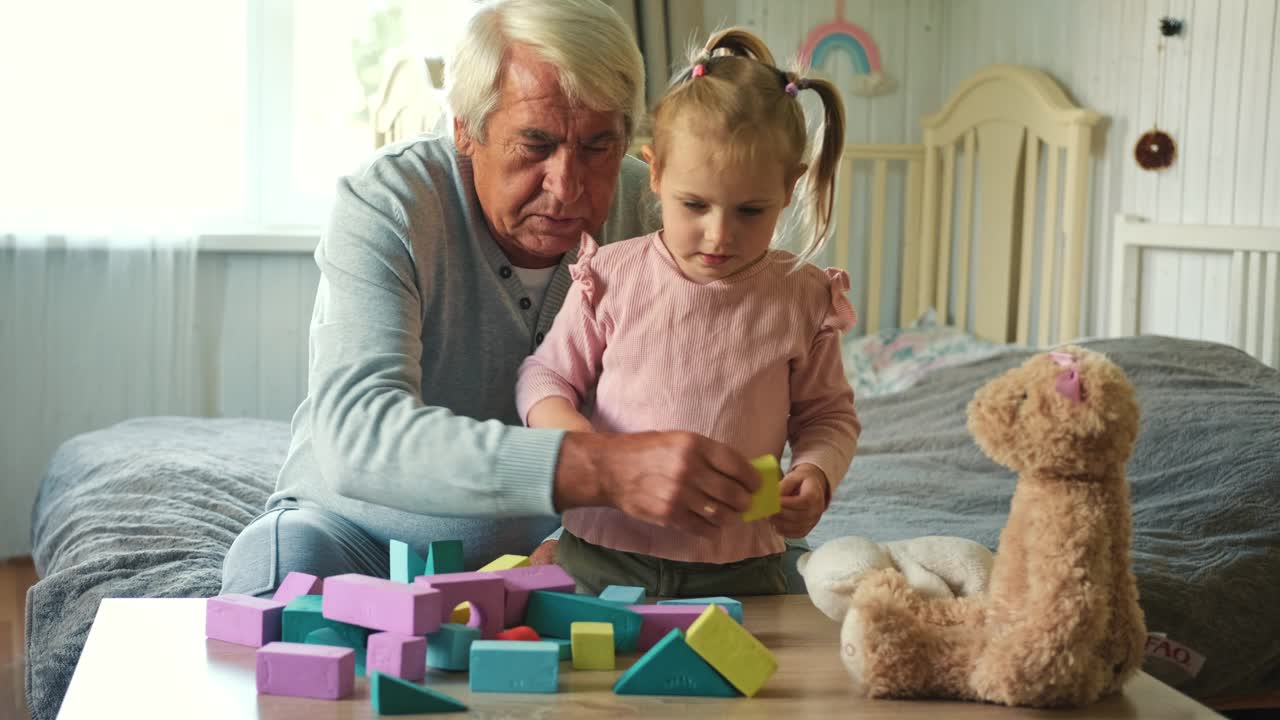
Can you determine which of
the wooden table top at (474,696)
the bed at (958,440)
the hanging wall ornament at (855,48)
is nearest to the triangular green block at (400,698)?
the wooden table top at (474,696)

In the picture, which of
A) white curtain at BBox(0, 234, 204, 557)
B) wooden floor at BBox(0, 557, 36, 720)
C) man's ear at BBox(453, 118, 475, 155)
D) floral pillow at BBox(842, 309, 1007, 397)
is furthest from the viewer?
white curtain at BBox(0, 234, 204, 557)

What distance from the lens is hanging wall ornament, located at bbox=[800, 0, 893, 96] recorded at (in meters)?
3.99

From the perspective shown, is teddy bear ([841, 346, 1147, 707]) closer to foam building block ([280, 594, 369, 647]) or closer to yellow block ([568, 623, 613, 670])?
yellow block ([568, 623, 613, 670])

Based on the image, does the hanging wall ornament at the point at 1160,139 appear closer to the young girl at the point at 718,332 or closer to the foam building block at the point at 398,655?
the young girl at the point at 718,332

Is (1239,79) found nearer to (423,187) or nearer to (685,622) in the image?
(423,187)

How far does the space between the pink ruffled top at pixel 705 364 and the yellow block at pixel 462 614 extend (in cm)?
23

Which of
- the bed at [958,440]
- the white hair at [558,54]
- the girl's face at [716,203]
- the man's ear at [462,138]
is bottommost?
the bed at [958,440]

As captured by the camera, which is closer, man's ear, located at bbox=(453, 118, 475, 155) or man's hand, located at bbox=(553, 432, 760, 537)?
man's hand, located at bbox=(553, 432, 760, 537)

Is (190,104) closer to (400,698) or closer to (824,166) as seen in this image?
(824,166)

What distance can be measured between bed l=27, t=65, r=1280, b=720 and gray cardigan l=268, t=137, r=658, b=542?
49 cm

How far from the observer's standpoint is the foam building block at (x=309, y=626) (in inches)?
37.9

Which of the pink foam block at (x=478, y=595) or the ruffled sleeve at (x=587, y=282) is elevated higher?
the ruffled sleeve at (x=587, y=282)

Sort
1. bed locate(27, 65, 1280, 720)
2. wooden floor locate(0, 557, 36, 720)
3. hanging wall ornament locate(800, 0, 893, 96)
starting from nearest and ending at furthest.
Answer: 1. bed locate(27, 65, 1280, 720)
2. wooden floor locate(0, 557, 36, 720)
3. hanging wall ornament locate(800, 0, 893, 96)

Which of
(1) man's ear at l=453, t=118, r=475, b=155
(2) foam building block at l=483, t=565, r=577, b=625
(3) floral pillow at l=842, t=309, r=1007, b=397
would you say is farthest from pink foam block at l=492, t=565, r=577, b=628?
(3) floral pillow at l=842, t=309, r=1007, b=397
